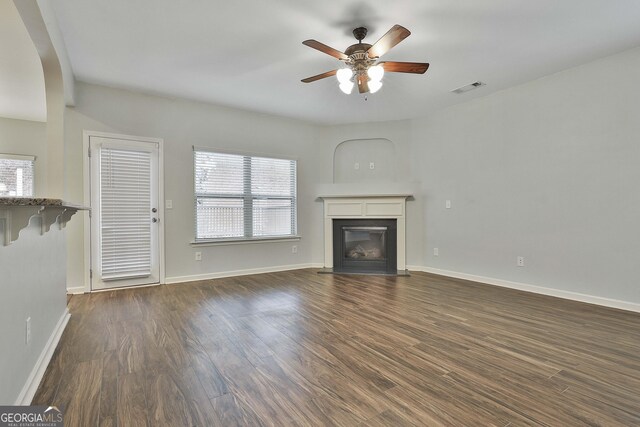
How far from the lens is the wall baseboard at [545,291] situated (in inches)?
120

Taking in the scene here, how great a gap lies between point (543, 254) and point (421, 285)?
1.50m

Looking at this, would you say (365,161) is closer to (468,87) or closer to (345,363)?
(468,87)

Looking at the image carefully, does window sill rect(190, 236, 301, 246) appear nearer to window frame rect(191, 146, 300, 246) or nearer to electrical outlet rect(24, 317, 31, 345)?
window frame rect(191, 146, 300, 246)

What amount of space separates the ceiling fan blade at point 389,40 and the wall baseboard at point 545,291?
336cm

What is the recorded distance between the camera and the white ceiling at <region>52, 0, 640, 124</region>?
2.37 metres

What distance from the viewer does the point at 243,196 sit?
473cm

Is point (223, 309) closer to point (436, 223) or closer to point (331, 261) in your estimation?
point (331, 261)

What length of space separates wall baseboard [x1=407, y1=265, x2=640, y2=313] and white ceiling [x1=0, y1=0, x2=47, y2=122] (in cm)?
555

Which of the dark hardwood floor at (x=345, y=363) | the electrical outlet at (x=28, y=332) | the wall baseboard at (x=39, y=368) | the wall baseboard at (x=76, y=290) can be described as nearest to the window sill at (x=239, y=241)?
the dark hardwood floor at (x=345, y=363)

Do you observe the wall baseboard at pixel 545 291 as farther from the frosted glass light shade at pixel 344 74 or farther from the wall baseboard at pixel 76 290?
the wall baseboard at pixel 76 290

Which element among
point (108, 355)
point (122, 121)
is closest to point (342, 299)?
point (108, 355)

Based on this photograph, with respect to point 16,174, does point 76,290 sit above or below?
below

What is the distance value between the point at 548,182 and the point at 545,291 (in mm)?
1323

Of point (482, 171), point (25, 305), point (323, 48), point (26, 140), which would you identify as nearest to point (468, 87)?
point (482, 171)
